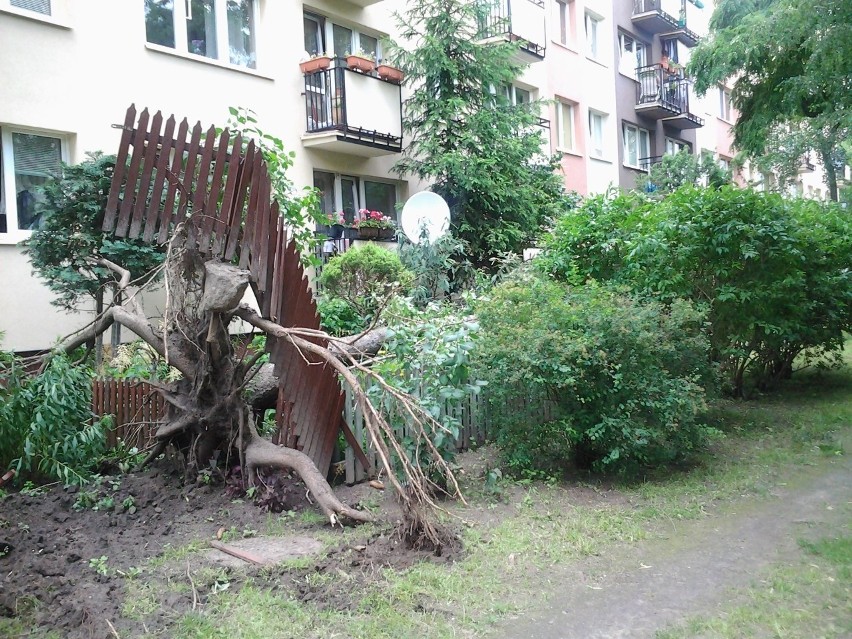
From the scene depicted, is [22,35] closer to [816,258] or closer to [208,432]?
[208,432]

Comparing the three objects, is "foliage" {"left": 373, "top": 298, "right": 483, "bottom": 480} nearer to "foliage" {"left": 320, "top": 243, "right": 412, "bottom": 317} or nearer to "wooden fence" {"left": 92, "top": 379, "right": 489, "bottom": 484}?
"wooden fence" {"left": 92, "top": 379, "right": 489, "bottom": 484}

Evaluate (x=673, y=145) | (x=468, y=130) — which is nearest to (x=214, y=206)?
(x=468, y=130)

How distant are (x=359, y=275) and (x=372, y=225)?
9.69ft

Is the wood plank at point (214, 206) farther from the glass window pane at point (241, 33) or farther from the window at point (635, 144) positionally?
the window at point (635, 144)

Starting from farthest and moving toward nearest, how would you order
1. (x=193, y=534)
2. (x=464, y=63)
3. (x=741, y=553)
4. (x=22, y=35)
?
(x=464, y=63) < (x=22, y=35) < (x=193, y=534) < (x=741, y=553)

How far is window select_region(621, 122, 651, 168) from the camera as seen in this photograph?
26580 millimetres

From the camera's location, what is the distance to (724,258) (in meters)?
9.65

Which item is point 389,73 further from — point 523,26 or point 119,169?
point 119,169

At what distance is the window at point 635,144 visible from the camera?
26580 millimetres

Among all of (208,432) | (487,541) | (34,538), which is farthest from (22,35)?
(487,541)

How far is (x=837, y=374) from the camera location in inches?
529

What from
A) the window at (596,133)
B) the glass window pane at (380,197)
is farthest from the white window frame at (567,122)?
the glass window pane at (380,197)

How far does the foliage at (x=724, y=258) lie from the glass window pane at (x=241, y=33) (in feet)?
22.8

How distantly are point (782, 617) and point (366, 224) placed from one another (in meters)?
10.8
